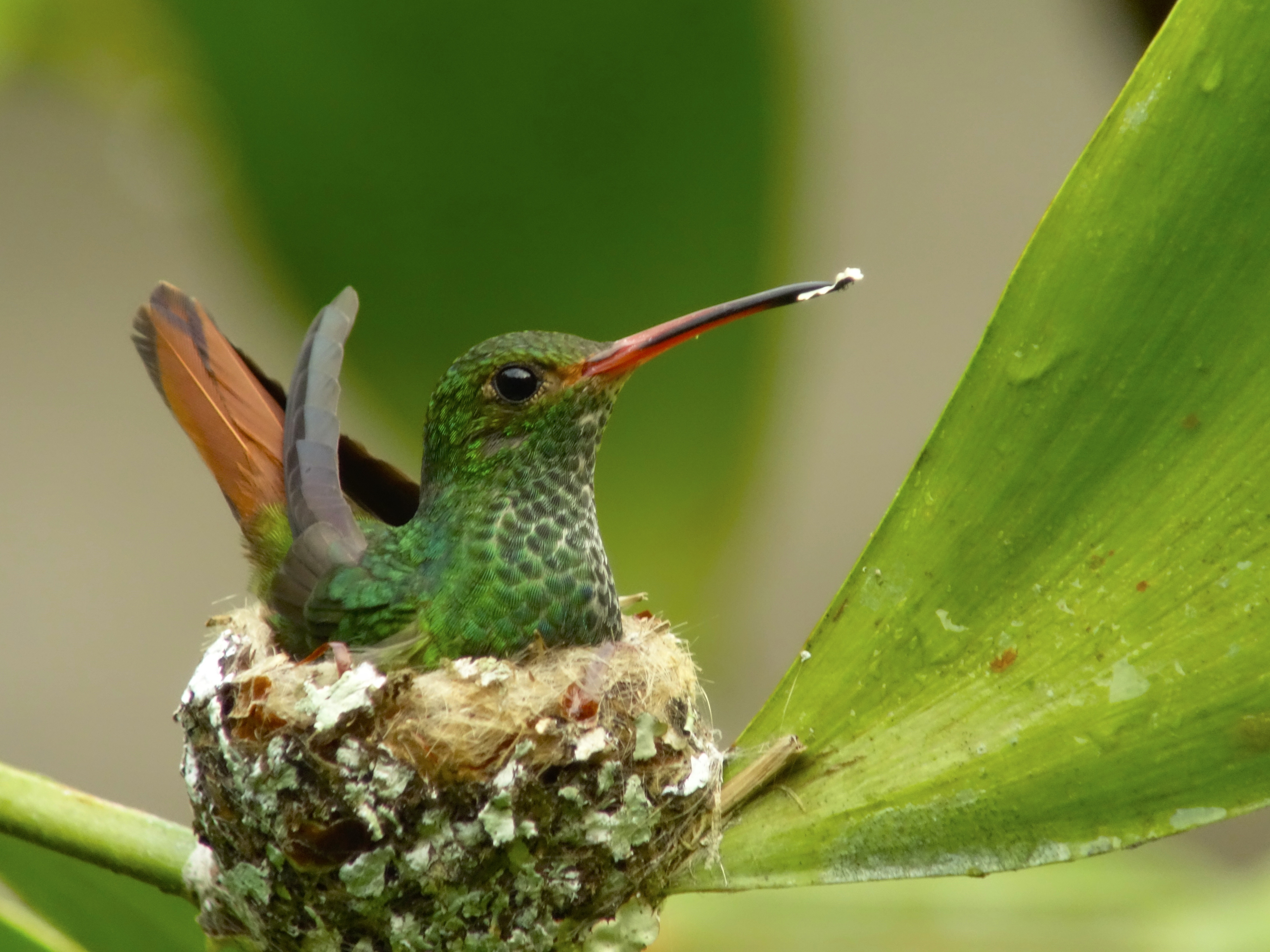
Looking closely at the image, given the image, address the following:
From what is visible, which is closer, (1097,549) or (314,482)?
(1097,549)

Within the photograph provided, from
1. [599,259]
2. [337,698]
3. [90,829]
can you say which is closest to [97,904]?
[90,829]

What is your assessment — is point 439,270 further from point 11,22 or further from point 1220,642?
point 11,22

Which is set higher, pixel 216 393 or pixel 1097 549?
pixel 216 393

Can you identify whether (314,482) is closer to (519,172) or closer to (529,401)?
(529,401)

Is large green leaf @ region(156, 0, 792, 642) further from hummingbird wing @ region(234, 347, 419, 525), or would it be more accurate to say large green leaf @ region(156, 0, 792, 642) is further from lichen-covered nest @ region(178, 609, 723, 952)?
lichen-covered nest @ region(178, 609, 723, 952)

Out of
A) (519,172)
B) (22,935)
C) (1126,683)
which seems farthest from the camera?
(519,172)
